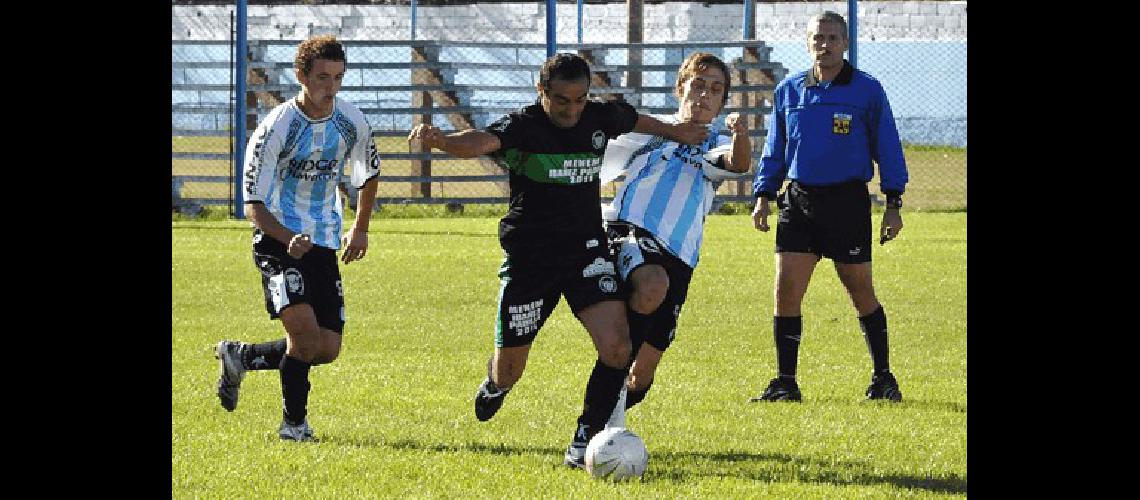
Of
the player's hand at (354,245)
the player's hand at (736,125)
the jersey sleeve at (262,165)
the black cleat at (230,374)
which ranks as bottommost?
the black cleat at (230,374)

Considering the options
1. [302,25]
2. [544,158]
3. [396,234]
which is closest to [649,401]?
[544,158]

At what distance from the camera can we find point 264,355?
811 centimetres

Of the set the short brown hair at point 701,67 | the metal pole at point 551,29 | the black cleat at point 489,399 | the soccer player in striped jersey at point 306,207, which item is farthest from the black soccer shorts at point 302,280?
the metal pole at point 551,29

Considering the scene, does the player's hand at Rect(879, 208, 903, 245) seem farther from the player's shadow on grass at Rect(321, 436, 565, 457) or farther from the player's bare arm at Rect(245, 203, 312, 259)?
the player's bare arm at Rect(245, 203, 312, 259)

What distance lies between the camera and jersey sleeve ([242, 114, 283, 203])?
7543mm

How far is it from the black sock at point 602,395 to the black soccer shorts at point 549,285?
289 mm

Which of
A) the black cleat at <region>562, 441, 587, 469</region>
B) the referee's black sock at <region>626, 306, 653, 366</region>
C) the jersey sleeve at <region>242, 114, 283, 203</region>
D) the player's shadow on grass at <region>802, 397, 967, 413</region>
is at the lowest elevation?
the player's shadow on grass at <region>802, 397, 967, 413</region>

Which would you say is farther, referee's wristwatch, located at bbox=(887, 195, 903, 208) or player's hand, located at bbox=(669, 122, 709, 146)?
referee's wristwatch, located at bbox=(887, 195, 903, 208)

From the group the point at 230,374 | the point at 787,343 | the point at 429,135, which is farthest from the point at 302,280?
the point at 787,343

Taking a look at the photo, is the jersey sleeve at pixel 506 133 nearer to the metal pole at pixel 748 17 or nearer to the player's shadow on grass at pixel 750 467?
the player's shadow on grass at pixel 750 467

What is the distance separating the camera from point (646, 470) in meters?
6.86

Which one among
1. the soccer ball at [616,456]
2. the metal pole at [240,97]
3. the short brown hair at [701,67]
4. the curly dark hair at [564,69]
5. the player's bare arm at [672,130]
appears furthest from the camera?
the metal pole at [240,97]

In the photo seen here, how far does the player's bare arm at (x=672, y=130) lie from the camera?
726cm

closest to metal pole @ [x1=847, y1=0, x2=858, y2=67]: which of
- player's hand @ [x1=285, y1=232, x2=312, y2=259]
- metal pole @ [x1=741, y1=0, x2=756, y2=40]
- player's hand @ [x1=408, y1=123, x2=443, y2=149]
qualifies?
metal pole @ [x1=741, y1=0, x2=756, y2=40]
